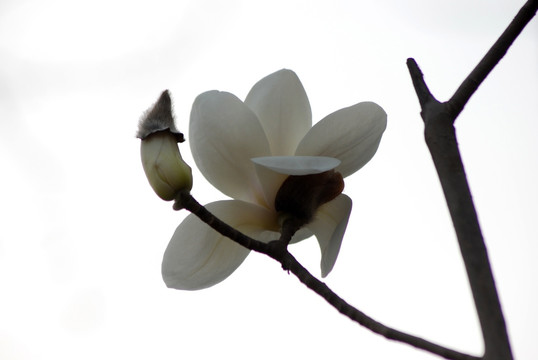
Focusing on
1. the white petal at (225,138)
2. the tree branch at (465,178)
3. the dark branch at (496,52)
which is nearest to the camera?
the tree branch at (465,178)

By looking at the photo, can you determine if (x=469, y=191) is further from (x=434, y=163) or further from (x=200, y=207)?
(x=200, y=207)

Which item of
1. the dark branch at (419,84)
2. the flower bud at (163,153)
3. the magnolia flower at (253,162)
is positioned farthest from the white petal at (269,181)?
the dark branch at (419,84)

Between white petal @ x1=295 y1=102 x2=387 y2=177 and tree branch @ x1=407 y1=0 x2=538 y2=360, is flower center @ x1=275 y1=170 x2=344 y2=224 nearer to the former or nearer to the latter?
white petal @ x1=295 y1=102 x2=387 y2=177

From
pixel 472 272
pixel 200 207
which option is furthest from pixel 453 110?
pixel 200 207

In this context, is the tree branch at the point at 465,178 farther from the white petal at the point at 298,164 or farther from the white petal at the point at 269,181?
the white petal at the point at 269,181

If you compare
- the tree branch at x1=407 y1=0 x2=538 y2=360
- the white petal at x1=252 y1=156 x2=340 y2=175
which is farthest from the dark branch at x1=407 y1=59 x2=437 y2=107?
the white petal at x1=252 y1=156 x2=340 y2=175

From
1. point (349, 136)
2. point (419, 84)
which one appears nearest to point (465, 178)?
point (419, 84)
